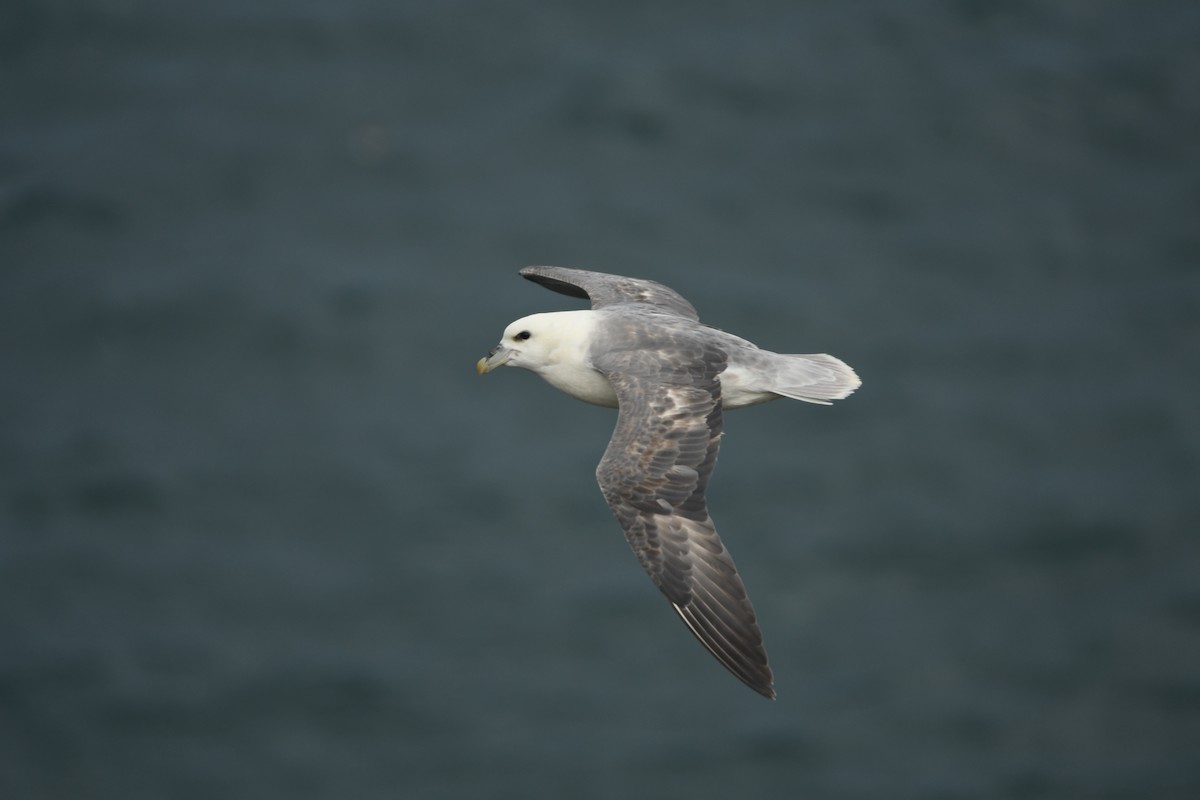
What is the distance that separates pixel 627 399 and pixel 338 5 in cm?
3581

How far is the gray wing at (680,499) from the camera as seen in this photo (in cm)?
843

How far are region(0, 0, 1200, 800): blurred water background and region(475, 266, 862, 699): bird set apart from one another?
67.1 ft

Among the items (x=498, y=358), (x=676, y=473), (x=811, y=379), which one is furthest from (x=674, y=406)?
(x=498, y=358)

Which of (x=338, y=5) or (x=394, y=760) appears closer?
(x=394, y=760)

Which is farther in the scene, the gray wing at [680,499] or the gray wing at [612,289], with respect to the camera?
the gray wing at [612,289]

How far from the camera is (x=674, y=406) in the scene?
29.9 feet

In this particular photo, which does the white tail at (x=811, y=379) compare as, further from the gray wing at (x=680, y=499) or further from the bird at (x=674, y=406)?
the gray wing at (x=680, y=499)

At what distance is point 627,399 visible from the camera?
9227 mm

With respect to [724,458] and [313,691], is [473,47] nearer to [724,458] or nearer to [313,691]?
[724,458]

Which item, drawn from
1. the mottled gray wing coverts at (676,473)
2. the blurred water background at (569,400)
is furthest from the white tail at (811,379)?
the blurred water background at (569,400)

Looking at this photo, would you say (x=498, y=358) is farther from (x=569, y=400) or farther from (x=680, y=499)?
(x=569, y=400)

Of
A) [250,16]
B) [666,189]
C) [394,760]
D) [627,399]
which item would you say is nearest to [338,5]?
[250,16]

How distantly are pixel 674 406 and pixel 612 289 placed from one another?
→ 2.16 meters

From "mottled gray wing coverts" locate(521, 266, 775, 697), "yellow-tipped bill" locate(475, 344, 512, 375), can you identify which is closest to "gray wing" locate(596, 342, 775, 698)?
"mottled gray wing coverts" locate(521, 266, 775, 697)
